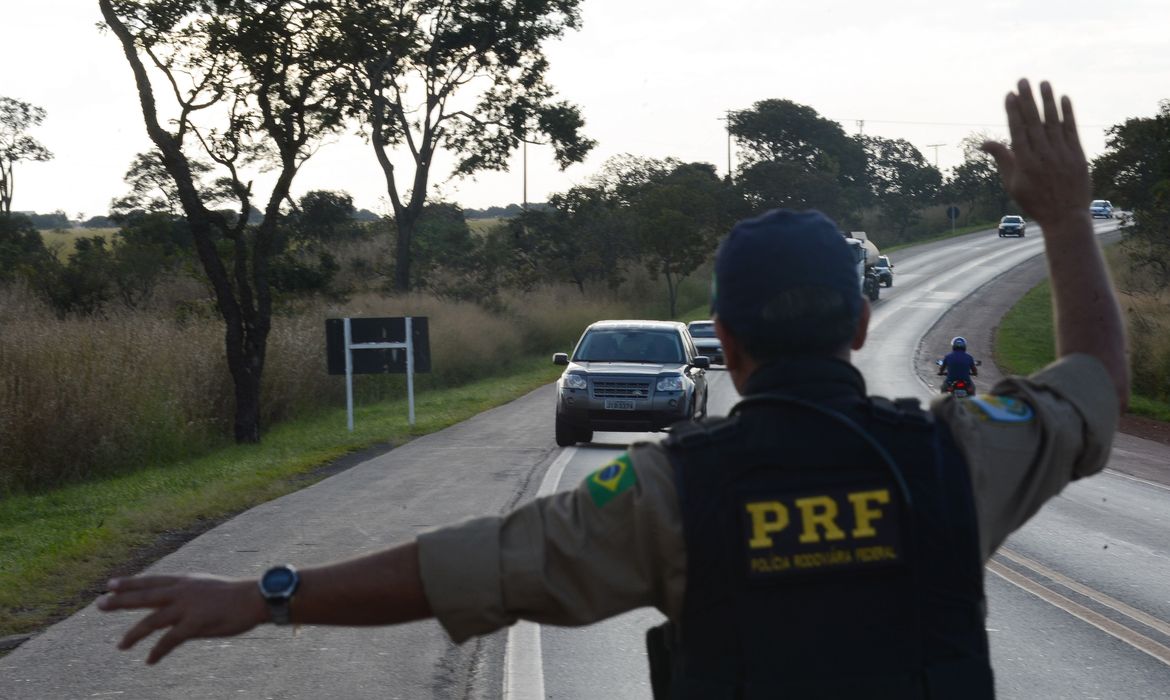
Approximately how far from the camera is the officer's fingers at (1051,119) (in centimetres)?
257

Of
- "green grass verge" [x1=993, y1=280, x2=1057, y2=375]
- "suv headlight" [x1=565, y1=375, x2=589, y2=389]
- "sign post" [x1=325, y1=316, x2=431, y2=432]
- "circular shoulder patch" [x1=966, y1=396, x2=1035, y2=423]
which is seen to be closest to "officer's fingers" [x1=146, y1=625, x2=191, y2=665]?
"circular shoulder patch" [x1=966, y1=396, x2=1035, y2=423]

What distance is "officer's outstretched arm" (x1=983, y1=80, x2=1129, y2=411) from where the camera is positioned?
95.7 inches

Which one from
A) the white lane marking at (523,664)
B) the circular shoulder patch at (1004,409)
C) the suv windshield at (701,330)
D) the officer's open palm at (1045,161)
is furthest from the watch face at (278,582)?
the suv windshield at (701,330)

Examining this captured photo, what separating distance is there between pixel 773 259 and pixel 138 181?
61490mm

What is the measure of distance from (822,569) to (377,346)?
21.7m

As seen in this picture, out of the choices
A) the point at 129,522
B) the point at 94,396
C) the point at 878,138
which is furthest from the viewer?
the point at 878,138

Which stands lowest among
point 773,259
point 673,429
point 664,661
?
point 664,661

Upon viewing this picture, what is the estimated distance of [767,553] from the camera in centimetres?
207

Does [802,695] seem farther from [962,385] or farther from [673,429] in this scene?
[962,385]

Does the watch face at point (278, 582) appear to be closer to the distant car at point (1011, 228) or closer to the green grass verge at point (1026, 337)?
the green grass verge at point (1026, 337)

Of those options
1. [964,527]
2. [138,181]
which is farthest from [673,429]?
[138,181]

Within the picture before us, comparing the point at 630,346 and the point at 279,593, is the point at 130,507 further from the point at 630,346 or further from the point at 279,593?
the point at 279,593

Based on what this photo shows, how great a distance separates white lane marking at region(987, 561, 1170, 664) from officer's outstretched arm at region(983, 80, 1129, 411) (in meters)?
5.36

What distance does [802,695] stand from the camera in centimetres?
205
